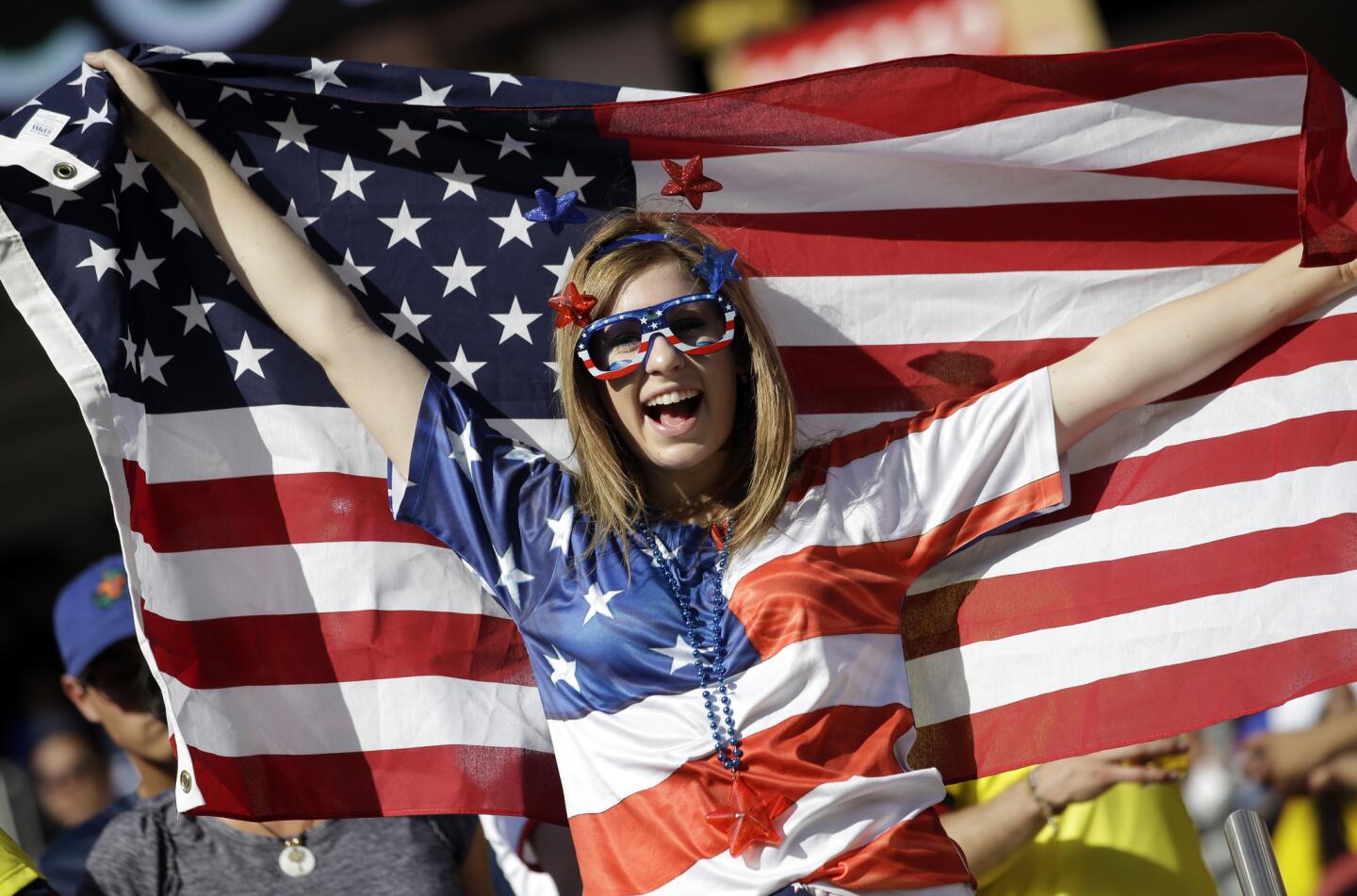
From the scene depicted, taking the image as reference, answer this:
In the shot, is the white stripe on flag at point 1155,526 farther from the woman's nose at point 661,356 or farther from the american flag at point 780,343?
the woman's nose at point 661,356

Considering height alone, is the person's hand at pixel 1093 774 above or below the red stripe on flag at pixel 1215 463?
below

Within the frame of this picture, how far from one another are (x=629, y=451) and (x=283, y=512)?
34.1 inches

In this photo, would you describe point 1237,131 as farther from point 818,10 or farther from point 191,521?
point 818,10

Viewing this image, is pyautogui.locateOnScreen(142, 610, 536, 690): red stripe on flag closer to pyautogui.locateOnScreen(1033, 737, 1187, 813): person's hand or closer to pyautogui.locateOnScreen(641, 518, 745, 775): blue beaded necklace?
pyautogui.locateOnScreen(641, 518, 745, 775): blue beaded necklace

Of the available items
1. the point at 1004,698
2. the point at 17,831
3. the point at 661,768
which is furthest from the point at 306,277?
the point at 17,831

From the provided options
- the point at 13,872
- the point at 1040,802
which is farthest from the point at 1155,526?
the point at 13,872

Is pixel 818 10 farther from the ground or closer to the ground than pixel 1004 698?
farther from the ground

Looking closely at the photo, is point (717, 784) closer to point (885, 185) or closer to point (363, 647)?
point (363, 647)

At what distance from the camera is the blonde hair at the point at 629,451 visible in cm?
292

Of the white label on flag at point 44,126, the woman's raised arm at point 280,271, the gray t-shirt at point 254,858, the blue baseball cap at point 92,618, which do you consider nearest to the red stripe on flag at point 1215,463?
the woman's raised arm at point 280,271

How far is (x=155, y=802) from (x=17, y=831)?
5351 mm

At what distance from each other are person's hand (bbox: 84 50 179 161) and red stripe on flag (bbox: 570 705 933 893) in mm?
1800

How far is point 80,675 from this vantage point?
12.9 ft

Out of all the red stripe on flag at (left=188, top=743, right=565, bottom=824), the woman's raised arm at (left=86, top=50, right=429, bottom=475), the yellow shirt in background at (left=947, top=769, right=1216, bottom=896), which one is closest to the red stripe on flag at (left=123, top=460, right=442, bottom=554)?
the woman's raised arm at (left=86, top=50, right=429, bottom=475)
